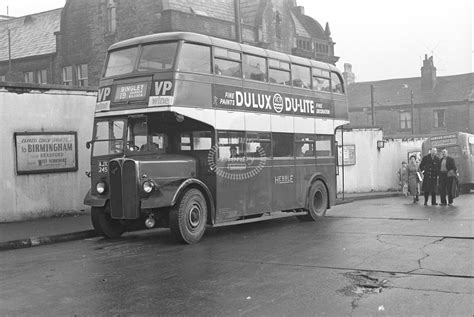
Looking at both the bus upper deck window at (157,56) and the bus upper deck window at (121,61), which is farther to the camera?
the bus upper deck window at (121,61)

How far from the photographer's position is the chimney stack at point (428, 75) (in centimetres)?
6053

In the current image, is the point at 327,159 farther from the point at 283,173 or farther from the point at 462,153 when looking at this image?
the point at 462,153

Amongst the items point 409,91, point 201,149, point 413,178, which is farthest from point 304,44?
point 201,149

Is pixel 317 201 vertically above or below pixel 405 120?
below

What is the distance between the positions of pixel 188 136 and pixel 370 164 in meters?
17.4

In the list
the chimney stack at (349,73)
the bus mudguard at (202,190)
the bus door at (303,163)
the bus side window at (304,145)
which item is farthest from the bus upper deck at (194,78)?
the chimney stack at (349,73)

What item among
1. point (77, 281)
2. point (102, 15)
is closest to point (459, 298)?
point (77, 281)

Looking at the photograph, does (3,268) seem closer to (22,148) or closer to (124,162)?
(124,162)

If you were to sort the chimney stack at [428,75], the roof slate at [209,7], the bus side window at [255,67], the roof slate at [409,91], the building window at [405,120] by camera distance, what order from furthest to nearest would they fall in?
the chimney stack at [428,75] < the building window at [405,120] < the roof slate at [409,91] < the roof slate at [209,7] < the bus side window at [255,67]

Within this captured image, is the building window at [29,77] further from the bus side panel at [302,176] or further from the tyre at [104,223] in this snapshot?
the tyre at [104,223]

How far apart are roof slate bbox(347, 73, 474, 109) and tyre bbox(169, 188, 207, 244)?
52.8 meters

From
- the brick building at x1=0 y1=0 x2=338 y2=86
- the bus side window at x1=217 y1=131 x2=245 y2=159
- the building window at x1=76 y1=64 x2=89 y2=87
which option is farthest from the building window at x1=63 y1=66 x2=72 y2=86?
the bus side window at x1=217 y1=131 x2=245 y2=159

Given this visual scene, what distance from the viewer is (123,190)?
10.1 metres

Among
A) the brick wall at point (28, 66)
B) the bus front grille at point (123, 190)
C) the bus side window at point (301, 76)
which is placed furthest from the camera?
the brick wall at point (28, 66)
